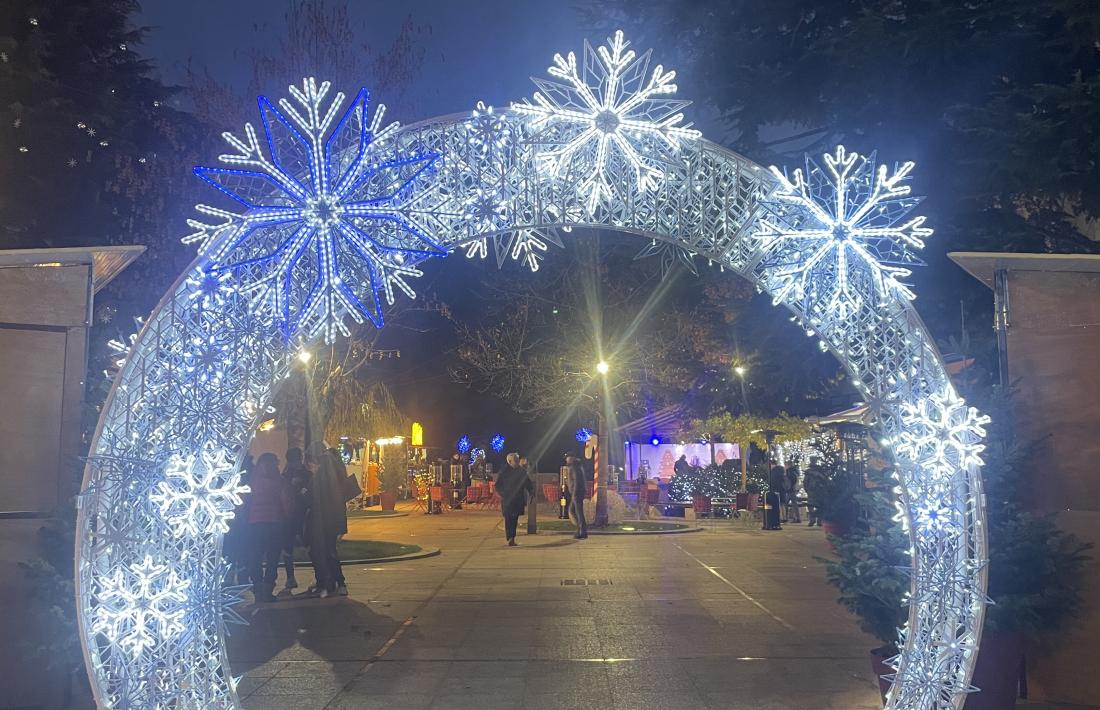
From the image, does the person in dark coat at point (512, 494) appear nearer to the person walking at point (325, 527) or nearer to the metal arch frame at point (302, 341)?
the person walking at point (325, 527)

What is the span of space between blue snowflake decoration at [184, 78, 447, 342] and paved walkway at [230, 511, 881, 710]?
3.20 m

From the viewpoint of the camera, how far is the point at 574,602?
Result: 11.8 metres

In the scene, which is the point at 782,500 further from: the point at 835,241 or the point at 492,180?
the point at 492,180

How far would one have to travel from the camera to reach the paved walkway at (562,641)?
7398 mm

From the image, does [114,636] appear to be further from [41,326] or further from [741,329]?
[741,329]

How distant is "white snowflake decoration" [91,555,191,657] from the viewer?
17.3 ft

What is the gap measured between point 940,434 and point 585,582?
27.9 ft

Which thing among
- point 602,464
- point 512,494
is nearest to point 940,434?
point 512,494

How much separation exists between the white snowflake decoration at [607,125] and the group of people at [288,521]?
7165 mm

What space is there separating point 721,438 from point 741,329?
49.7 ft

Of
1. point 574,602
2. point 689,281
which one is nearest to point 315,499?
point 574,602

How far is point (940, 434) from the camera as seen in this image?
588cm

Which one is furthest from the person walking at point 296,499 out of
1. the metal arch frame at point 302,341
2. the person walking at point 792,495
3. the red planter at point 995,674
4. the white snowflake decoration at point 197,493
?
the person walking at point 792,495

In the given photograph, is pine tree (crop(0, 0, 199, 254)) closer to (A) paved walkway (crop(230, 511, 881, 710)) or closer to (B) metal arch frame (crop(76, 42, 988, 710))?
(A) paved walkway (crop(230, 511, 881, 710))
